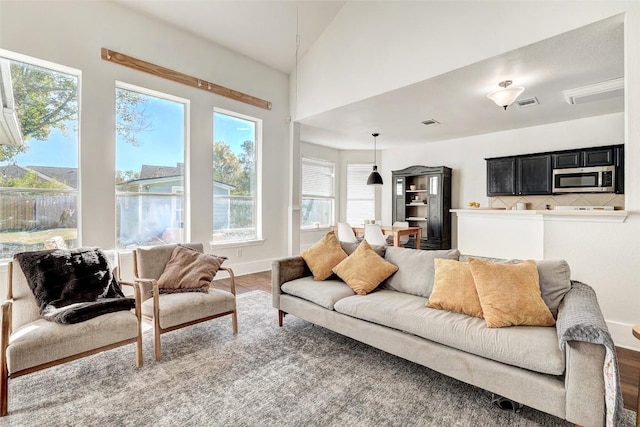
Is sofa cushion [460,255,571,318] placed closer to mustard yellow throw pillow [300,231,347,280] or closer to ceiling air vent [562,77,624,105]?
mustard yellow throw pillow [300,231,347,280]

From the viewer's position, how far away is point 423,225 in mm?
7211

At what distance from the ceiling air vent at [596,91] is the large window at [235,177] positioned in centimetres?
468

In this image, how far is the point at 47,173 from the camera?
3.45 meters

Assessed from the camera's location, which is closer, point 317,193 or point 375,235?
point 375,235

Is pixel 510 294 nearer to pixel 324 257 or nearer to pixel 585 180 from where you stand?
pixel 324 257

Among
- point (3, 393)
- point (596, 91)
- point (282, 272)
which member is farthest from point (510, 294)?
point (596, 91)

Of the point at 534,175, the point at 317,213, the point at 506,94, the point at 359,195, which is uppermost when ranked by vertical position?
the point at 506,94

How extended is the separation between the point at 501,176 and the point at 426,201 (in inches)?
62.6

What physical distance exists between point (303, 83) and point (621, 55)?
4.18 metres

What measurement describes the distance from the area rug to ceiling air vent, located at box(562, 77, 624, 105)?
Result: 12.5ft

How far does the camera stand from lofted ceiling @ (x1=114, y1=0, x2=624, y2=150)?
10.3ft

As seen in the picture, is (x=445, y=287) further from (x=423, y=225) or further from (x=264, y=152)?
(x=423, y=225)

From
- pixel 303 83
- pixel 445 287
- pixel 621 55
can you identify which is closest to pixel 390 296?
pixel 445 287

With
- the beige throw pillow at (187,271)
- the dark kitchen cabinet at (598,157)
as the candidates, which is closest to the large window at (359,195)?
the dark kitchen cabinet at (598,157)
